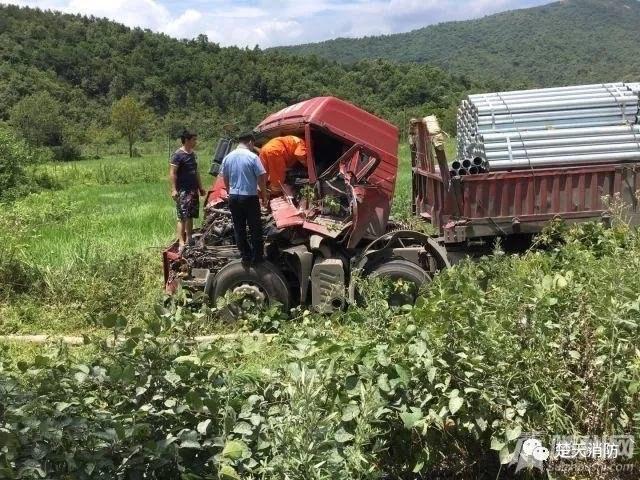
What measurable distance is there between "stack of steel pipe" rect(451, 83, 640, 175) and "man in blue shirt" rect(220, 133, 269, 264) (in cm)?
248

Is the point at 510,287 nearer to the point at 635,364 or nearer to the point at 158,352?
the point at 635,364

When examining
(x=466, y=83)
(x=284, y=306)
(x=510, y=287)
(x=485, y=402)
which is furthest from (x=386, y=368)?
(x=466, y=83)

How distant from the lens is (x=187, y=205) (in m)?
8.77

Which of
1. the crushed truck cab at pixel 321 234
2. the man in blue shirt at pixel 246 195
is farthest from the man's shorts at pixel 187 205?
the man in blue shirt at pixel 246 195

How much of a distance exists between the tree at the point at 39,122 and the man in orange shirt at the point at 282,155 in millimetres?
45761

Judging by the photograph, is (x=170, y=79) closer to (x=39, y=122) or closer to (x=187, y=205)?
(x=39, y=122)

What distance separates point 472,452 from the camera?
3555 millimetres

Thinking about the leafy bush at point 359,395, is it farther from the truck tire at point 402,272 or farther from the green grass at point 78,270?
the truck tire at point 402,272

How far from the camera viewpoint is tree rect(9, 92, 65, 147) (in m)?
49.4

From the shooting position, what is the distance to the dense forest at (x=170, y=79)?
63312 mm

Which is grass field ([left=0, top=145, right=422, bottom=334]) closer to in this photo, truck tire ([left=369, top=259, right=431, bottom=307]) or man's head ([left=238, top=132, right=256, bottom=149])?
man's head ([left=238, top=132, right=256, bottom=149])

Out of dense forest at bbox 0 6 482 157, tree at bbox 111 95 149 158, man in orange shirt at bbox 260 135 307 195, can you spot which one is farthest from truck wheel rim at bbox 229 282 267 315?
tree at bbox 111 95 149 158

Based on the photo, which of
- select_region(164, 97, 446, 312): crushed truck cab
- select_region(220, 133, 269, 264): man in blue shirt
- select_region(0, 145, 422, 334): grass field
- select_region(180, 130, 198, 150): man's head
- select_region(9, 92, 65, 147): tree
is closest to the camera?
select_region(220, 133, 269, 264): man in blue shirt

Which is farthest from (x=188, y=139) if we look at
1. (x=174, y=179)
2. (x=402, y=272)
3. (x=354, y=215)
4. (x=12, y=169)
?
(x=12, y=169)
